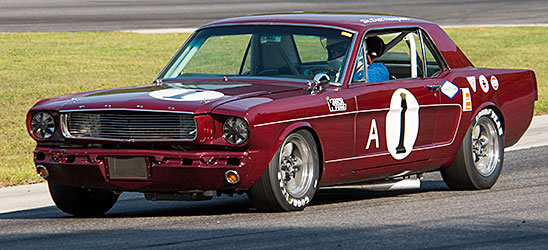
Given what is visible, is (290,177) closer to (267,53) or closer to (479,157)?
(267,53)

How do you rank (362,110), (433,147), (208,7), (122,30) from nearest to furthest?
(362,110)
(433,147)
(122,30)
(208,7)

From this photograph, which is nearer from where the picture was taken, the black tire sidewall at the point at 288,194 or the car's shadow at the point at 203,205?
the black tire sidewall at the point at 288,194

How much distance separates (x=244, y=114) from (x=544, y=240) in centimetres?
206

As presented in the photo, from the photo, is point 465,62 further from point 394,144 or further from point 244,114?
point 244,114

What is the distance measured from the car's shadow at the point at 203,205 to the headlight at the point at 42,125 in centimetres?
75

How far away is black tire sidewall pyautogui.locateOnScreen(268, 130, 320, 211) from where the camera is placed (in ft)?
23.6

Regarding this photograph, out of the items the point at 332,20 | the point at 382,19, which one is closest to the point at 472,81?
the point at 382,19

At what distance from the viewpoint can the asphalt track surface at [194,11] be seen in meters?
30.3

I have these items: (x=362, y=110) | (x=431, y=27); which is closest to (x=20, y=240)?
(x=362, y=110)

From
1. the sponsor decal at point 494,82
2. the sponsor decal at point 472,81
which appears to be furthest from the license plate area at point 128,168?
the sponsor decal at point 494,82

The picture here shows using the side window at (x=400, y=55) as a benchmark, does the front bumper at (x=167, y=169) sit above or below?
below

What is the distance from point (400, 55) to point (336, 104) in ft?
6.02

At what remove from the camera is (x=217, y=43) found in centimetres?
880

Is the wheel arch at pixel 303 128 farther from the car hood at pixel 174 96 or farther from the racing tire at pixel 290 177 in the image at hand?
the car hood at pixel 174 96
